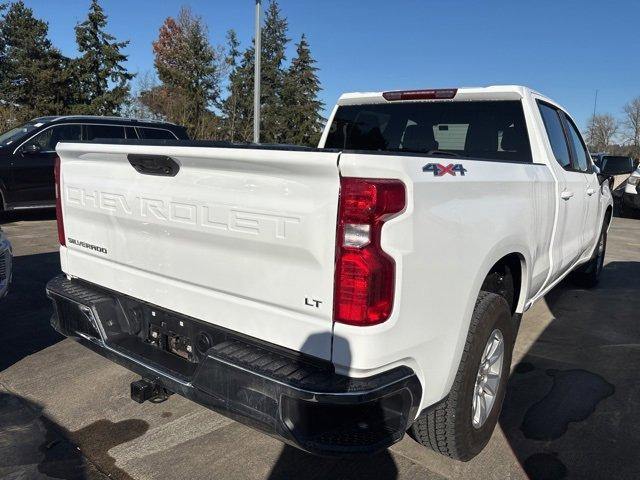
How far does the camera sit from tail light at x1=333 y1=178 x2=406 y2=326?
189 cm

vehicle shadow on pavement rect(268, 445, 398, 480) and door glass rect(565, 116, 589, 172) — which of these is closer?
vehicle shadow on pavement rect(268, 445, 398, 480)

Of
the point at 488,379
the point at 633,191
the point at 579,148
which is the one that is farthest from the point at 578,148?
the point at 633,191

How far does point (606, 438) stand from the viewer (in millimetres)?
3035

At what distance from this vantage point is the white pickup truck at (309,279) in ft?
6.37

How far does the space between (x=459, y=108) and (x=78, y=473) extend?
336 centimetres

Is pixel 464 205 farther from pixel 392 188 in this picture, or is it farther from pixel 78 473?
pixel 78 473

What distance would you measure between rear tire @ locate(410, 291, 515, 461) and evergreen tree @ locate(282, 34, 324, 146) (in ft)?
124

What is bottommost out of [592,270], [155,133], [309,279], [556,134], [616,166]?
[592,270]

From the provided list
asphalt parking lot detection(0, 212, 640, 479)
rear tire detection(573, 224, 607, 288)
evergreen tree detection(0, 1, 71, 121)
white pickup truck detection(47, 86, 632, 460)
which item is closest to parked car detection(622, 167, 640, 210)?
rear tire detection(573, 224, 607, 288)

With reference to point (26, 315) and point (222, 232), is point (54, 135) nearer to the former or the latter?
point (26, 315)

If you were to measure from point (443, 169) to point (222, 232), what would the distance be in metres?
0.97

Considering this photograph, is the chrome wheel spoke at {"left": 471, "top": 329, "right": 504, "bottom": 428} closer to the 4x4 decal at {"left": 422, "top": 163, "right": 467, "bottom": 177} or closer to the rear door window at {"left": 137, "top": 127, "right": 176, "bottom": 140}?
the 4x4 decal at {"left": 422, "top": 163, "right": 467, "bottom": 177}

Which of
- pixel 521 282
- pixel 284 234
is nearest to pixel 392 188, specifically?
pixel 284 234

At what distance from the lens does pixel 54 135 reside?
10219 mm
